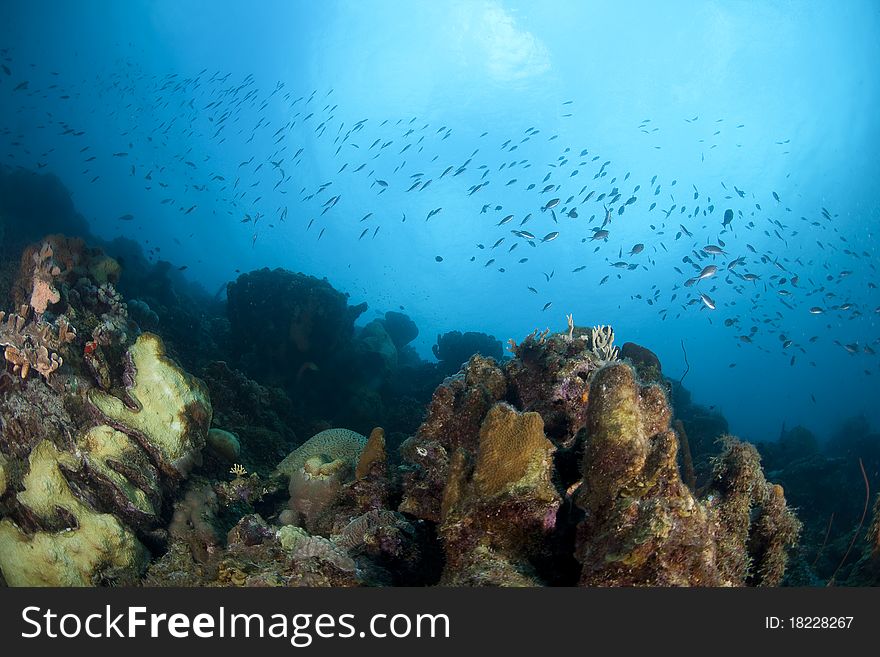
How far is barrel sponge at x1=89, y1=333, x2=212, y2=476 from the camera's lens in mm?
5438

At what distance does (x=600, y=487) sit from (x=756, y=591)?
1.11 m

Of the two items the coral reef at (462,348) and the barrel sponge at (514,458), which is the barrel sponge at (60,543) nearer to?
the barrel sponge at (514,458)

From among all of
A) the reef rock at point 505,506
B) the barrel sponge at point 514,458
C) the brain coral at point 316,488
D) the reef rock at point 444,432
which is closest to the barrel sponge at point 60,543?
the brain coral at point 316,488

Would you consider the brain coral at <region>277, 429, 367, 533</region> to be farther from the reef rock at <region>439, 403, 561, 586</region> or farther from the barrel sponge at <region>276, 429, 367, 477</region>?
the reef rock at <region>439, 403, 561, 586</region>

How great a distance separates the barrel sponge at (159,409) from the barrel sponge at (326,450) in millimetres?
1364

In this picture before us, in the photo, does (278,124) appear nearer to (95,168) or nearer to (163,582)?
(95,168)

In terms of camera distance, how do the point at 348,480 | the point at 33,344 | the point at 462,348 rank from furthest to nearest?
the point at 462,348, the point at 348,480, the point at 33,344

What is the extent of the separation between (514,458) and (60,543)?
485cm

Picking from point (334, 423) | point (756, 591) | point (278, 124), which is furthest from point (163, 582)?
point (278, 124)

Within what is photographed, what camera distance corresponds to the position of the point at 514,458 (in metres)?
3.47

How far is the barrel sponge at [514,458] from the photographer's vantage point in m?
3.39

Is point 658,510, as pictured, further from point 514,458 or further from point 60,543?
point 60,543

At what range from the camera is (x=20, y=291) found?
283 inches

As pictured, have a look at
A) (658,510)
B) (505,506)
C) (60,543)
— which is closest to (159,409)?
(60,543)
